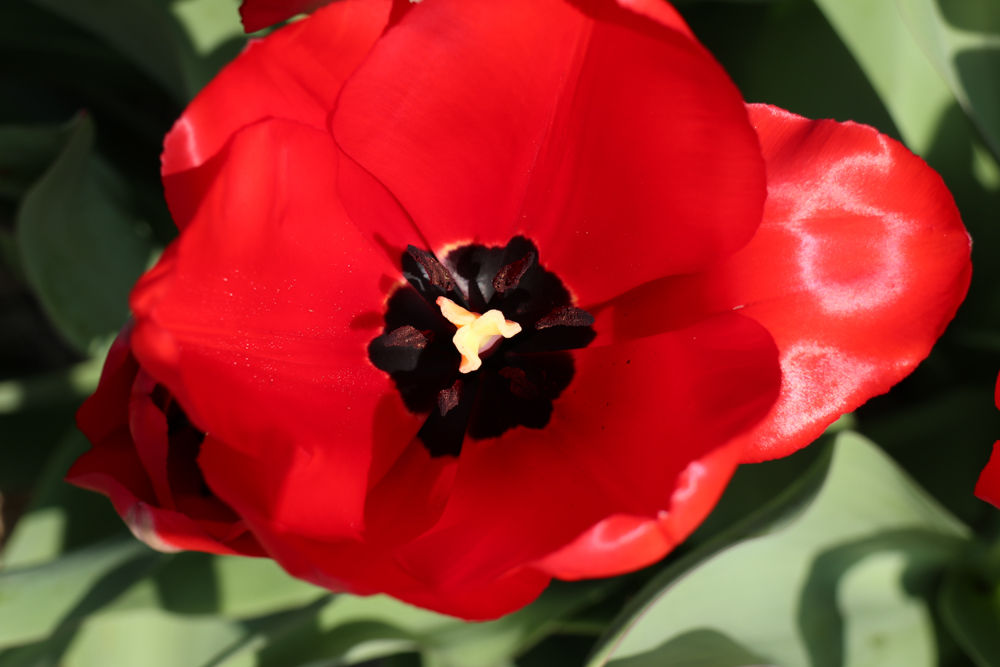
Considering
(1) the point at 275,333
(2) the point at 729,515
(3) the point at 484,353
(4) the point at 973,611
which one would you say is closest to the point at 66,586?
(1) the point at 275,333

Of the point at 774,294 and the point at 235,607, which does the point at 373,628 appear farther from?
the point at 774,294

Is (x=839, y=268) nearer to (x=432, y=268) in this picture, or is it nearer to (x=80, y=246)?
(x=432, y=268)

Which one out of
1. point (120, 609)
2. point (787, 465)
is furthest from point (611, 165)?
point (120, 609)

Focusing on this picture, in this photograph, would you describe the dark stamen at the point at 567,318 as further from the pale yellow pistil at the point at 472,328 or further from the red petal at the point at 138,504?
the red petal at the point at 138,504

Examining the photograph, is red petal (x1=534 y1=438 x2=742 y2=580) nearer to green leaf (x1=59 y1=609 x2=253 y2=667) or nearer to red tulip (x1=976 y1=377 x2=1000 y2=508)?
red tulip (x1=976 y1=377 x2=1000 y2=508)

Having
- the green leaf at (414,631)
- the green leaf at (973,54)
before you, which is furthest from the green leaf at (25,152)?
the green leaf at (973,54)

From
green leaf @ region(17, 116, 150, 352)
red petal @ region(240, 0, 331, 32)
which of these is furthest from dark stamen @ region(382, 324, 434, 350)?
green leaf @ region(17, 116, 150, 352)

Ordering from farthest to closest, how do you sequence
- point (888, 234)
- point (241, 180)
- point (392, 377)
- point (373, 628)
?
point (373, 628)
point (392, 377)
point (888, 234)
point (241, 180)
